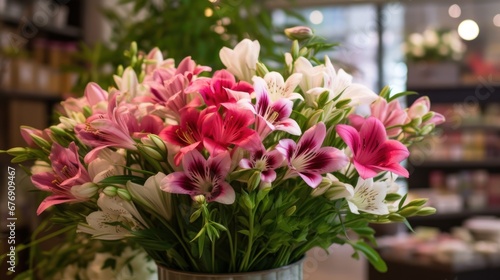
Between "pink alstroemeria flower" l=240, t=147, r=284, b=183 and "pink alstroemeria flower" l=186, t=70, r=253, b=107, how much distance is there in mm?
57

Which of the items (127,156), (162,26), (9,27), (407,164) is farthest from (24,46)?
(407,164)

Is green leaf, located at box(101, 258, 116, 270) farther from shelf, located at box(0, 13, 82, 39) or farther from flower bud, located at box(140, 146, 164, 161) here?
shelf, located at box(0, 13, 82, 39)

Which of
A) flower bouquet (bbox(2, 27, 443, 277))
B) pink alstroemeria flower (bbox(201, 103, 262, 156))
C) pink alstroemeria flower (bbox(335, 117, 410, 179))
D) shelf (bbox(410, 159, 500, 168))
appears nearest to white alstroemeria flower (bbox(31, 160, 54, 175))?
flower bouquet (bbox(2, 27, 443, 277))

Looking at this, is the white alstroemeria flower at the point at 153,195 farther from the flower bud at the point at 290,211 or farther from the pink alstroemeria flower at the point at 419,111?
the pink alstroemeria flower at the point at 419,111

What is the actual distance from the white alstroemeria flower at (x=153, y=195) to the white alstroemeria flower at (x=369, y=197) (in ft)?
0.64

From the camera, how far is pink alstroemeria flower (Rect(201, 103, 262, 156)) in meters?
0.60

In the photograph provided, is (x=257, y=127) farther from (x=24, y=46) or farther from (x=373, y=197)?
(x=24, y=46)

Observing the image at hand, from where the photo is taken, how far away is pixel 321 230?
0.70 metres

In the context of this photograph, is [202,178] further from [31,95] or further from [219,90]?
[31,95]

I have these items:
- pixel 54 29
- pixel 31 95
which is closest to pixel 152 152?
pixel 31 95

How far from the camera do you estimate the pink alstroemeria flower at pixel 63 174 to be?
670mm

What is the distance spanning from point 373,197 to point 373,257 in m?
0.18

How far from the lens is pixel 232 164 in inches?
25.0

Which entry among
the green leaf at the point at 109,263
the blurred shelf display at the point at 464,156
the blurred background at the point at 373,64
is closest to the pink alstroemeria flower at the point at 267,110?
the green leaf at the point at 109,263
